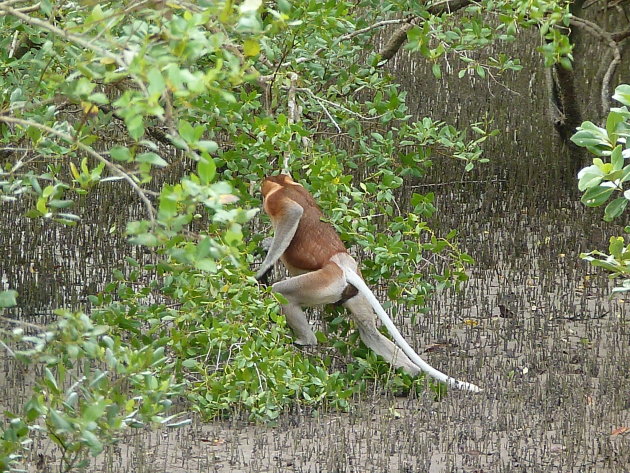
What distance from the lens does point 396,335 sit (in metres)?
4.91

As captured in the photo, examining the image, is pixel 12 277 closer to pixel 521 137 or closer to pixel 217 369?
pixel 217 369

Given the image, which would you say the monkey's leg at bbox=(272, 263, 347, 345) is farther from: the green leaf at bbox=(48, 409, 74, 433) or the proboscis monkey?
the green leaf at bbox=(48, 409, 74, 433)

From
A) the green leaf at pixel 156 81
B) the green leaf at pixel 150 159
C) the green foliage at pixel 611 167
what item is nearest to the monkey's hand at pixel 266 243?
the green foliage at pixel 611 167

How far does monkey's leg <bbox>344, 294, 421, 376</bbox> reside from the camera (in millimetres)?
5039

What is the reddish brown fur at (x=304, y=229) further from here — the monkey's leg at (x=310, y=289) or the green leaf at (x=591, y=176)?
the green leaf at (x=591, y=176)

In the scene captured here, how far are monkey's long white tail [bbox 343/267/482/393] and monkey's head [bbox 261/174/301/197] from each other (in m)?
0.49

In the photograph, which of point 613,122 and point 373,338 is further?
point 373,338

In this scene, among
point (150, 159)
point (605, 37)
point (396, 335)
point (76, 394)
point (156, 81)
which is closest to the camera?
point (156, 81)

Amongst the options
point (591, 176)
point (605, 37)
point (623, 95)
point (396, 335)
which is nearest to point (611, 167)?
point (591, 176)

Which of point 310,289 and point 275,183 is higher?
point 275,183

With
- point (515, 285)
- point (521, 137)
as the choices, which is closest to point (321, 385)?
point (515, 285)

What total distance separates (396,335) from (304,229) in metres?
0.66

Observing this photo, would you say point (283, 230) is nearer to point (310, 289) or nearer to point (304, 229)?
point (304, 229)

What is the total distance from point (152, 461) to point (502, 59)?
9.47 ft
